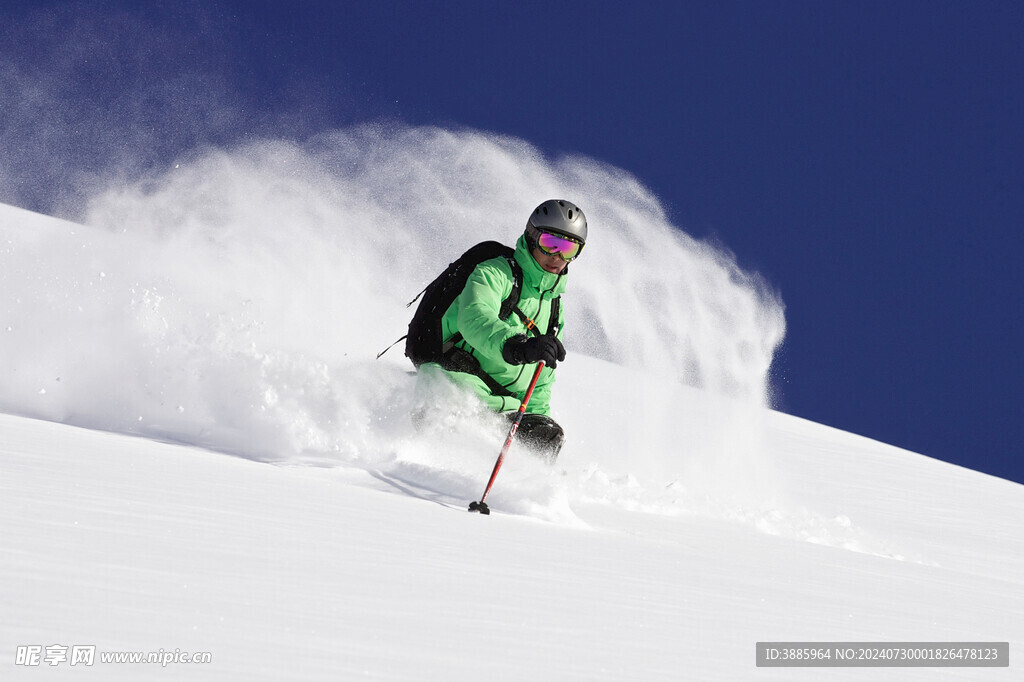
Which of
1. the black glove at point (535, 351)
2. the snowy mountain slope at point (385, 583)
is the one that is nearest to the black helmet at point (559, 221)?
the black glove at point (535, 351)

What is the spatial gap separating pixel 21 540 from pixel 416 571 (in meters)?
1.08

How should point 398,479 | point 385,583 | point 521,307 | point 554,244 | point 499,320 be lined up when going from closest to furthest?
1. point 385,583
2. point 398,479
3. point 499,320
4. point 554,244
5. point 521,307

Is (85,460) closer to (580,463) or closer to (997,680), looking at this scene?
(997,680)

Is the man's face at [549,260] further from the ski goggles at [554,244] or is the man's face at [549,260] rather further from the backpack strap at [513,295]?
the backpack strap at [513,295]

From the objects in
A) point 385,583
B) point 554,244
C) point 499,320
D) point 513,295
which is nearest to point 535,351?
point 499,320

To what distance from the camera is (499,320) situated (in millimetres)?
5711

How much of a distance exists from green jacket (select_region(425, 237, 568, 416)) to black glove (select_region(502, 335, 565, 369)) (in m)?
0.14

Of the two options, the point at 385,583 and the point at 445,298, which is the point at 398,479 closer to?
the point at 445,298

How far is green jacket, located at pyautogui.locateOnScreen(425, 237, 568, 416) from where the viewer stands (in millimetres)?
5703

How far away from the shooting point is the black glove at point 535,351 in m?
5.30

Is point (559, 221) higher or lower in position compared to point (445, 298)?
higher

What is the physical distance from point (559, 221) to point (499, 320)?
867mm

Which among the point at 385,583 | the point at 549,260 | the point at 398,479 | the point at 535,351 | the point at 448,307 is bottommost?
the point at 385,583

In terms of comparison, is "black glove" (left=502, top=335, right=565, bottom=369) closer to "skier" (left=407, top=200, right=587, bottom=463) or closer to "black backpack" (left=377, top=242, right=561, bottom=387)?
"skier" (left=407, top=200, right=587, bottom=463)
